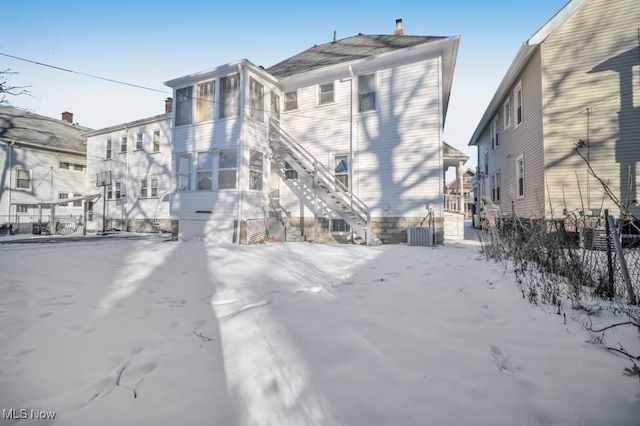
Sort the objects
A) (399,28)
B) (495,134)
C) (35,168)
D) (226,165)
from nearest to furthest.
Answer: (226,165), (399,28), (495,134), (35,168)

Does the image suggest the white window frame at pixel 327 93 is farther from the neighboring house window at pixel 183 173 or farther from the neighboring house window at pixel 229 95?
the neighboring house window at pixel 183 173

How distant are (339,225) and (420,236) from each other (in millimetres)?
3313

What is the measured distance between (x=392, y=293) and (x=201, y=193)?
31.7ft

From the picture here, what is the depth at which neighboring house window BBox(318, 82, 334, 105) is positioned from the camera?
1259 centimetres

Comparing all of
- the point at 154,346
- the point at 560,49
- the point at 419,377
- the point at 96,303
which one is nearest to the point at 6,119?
the point at 96,303

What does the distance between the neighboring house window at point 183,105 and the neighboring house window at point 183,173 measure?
141 centimetres

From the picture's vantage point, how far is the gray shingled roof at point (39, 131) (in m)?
19.1

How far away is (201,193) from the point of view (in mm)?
11680

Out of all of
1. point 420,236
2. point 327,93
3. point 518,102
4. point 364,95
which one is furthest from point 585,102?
point 327,93

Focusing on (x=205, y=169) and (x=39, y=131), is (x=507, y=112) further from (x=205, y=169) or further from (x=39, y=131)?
(x=39, y=131)

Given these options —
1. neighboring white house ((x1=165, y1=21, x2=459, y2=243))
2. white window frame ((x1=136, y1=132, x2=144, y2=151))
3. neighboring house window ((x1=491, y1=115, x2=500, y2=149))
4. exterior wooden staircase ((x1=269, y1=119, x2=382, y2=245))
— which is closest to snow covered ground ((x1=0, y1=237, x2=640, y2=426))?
exterior wooden staircase ((x1=269, y1=119, x2=382, y2=245))

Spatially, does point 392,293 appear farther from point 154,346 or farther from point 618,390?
point 154,346

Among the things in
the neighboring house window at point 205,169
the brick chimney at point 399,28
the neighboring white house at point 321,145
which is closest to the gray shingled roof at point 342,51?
the neighboring white house at point 321,145

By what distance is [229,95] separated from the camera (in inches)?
455
